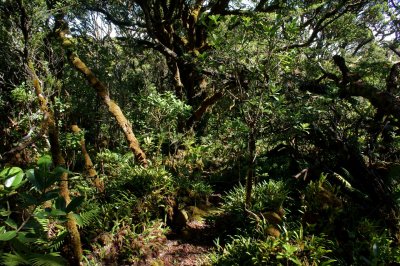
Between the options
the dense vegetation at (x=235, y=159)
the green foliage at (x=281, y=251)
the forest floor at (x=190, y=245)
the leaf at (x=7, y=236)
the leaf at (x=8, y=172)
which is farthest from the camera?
the forest floor at (x=190, y=245)

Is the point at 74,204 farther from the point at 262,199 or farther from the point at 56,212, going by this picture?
the point at 262,199

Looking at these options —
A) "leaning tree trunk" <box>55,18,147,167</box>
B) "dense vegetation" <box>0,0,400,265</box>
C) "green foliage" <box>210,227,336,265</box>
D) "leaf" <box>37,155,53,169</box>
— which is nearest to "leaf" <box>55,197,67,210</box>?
"leaf" <box>37,155,53,169</box>

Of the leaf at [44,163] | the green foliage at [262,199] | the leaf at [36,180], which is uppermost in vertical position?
the leaf at [44,163]

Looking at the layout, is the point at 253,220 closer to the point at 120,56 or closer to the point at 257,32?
the point at 257,32

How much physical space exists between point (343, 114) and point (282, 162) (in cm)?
199

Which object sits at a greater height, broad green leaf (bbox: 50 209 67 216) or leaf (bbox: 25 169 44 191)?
leaf (bbox: 25 169 44 191)

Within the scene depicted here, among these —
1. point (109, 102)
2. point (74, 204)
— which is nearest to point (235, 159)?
point (109, 102)

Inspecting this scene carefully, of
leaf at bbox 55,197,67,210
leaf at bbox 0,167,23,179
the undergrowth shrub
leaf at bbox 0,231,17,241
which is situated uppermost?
leaf at bbox 0,167,23,179

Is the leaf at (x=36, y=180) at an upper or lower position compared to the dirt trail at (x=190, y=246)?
upper

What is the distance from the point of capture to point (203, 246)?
5.47 m

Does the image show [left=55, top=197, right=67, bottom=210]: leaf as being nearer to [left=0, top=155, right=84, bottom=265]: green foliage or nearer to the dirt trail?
[left=0, top=155, right=84, bottom=265]: green foliage

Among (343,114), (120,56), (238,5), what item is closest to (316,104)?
(343,114)

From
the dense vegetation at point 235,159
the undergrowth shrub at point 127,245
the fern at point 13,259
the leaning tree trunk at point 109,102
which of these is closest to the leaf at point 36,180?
the fern at point 13,259

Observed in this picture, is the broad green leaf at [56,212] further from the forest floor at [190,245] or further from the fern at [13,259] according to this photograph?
the forest floor at [190,245]
